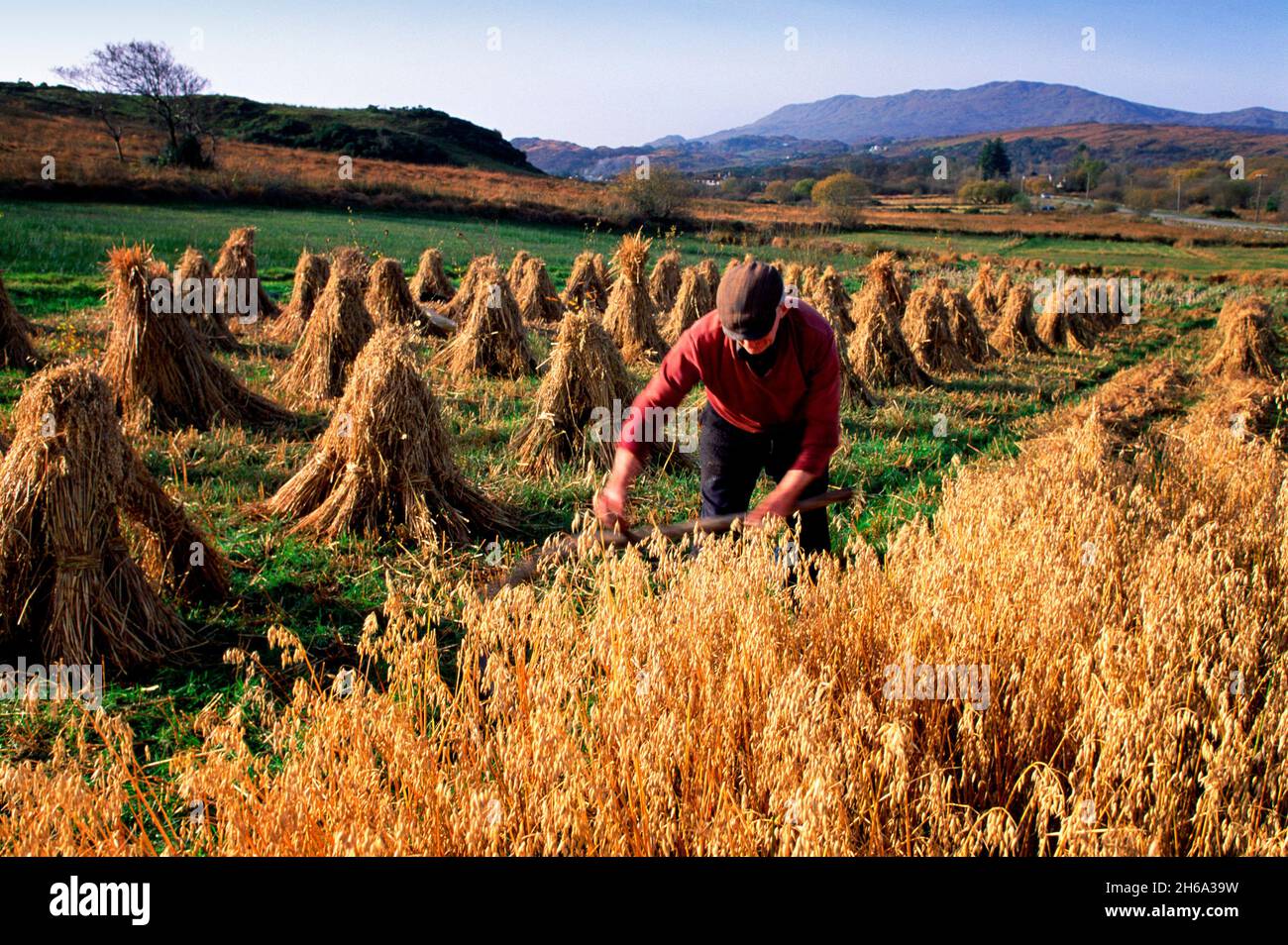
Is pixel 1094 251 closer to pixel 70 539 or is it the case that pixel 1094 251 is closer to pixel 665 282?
pixel 665 282

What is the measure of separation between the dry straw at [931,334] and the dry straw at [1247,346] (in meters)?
3.80

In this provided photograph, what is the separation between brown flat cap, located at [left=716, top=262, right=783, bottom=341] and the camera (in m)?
3.40

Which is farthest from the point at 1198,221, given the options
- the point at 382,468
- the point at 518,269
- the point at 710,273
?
the point at 382,468

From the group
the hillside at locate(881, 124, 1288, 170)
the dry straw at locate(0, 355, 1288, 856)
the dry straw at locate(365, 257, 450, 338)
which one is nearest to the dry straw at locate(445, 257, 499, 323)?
the dry straw at locate(365, 257, 450, 338)

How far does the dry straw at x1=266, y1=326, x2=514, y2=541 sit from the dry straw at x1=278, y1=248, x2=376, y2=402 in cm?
349

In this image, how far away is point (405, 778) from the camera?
2225 mm

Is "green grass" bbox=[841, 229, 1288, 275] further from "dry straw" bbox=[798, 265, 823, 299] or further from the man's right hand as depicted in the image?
the man's right hand

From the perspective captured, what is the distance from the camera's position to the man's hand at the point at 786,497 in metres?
3.60

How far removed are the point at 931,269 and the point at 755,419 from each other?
83.3 ft

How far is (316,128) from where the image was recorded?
64125 millimetres

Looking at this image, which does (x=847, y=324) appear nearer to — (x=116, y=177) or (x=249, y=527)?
(x=249, y=527)

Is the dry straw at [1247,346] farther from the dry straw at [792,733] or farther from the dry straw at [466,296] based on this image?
the dry straw at [792,733]

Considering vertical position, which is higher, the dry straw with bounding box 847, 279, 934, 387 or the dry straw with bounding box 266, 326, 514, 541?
the dry straw with bounding box 847, 279, 934, 387

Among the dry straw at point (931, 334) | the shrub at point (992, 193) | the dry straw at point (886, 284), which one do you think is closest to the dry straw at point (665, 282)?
the dry straw at point (886, 284)
